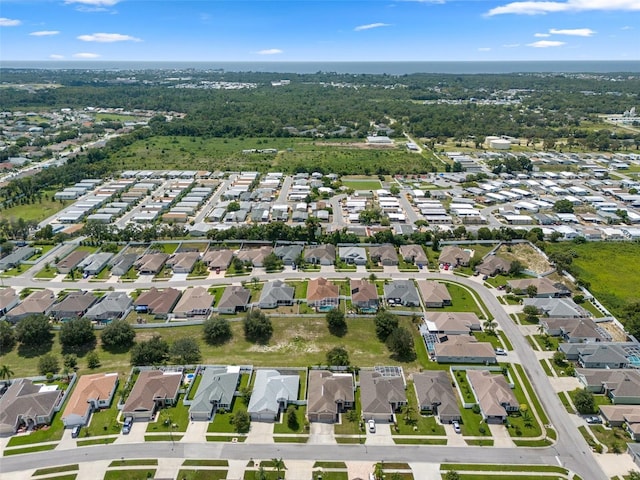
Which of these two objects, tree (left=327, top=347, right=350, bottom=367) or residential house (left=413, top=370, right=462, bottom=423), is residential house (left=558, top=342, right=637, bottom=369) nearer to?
residential house (left=413, top=370, right=462, bottom=423)

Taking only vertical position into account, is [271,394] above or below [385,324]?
below

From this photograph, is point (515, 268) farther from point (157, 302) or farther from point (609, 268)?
point (157, 302)

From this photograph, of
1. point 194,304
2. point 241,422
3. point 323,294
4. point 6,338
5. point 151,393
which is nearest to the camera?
point 241,422

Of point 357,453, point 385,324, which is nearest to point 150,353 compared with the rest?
point 357,453

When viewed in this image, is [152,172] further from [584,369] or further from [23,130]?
[584,369]

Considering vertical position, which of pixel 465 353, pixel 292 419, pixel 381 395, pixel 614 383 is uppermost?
pixel 465 353

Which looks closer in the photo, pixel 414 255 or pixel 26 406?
pixel 26 406
